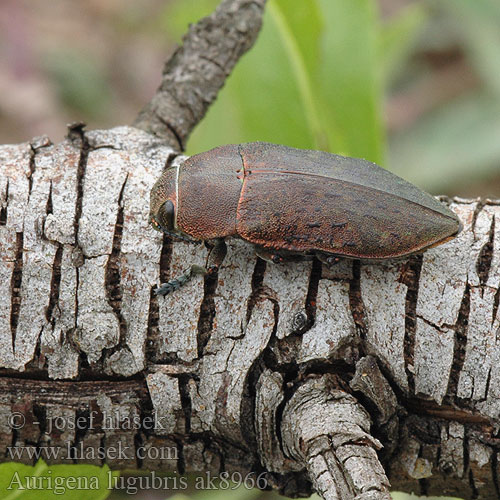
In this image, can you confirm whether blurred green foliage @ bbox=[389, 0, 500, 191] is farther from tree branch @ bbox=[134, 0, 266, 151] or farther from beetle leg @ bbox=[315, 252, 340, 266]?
beetle leg @ bbox=[315, 252, 340, 266]

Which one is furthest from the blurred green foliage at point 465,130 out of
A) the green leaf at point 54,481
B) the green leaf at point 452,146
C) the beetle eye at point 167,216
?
the green leaf at point 54,481

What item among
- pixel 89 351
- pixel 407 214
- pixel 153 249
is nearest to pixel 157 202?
pixel 153 249

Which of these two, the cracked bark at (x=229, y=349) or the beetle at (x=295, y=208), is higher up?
the beetle at (x=295, y=208)

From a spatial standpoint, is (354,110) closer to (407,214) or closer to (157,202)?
(407,214)

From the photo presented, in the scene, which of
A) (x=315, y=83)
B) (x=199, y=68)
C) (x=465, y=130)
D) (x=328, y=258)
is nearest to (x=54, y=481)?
(x=328, y=258)

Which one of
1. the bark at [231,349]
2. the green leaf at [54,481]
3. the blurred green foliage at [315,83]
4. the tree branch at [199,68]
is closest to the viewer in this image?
the green leaf at [54,481]

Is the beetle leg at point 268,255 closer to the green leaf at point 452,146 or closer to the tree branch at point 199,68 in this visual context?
the tree branch at point 199,68
